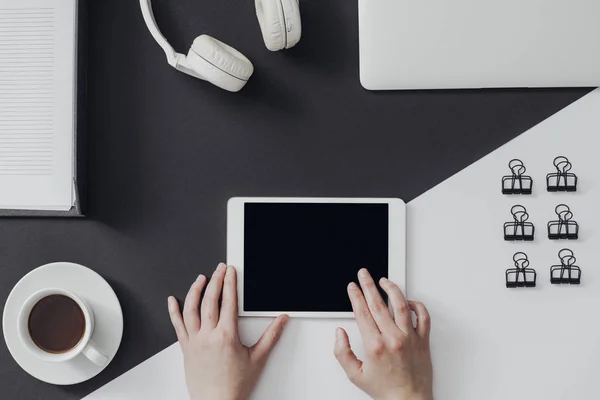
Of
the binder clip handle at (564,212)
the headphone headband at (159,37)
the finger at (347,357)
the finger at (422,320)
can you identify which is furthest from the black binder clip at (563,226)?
the headphone headband at (159,37)

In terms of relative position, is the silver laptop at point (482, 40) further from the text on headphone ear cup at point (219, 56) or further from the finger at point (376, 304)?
the finger at point (376, 304)

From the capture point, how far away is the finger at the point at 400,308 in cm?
89

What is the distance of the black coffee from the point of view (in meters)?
0.89

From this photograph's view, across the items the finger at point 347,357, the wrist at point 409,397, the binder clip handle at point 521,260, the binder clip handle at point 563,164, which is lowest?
the wrist at point 409,397

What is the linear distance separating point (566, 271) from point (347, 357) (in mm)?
351

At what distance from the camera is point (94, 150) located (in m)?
0.94

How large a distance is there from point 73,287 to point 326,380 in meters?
0.41

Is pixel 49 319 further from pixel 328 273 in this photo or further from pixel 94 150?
pixel 328 273

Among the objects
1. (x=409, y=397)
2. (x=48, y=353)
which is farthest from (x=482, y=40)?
(x=48, y=353)

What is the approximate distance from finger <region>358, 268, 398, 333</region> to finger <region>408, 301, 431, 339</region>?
43mm

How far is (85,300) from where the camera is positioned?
92 centimetres

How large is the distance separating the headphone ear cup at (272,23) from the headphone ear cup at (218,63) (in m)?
0.05

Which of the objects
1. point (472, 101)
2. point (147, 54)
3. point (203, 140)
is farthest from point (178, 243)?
point (472, 101)

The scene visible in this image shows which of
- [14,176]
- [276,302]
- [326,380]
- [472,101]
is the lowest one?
[326,380]
